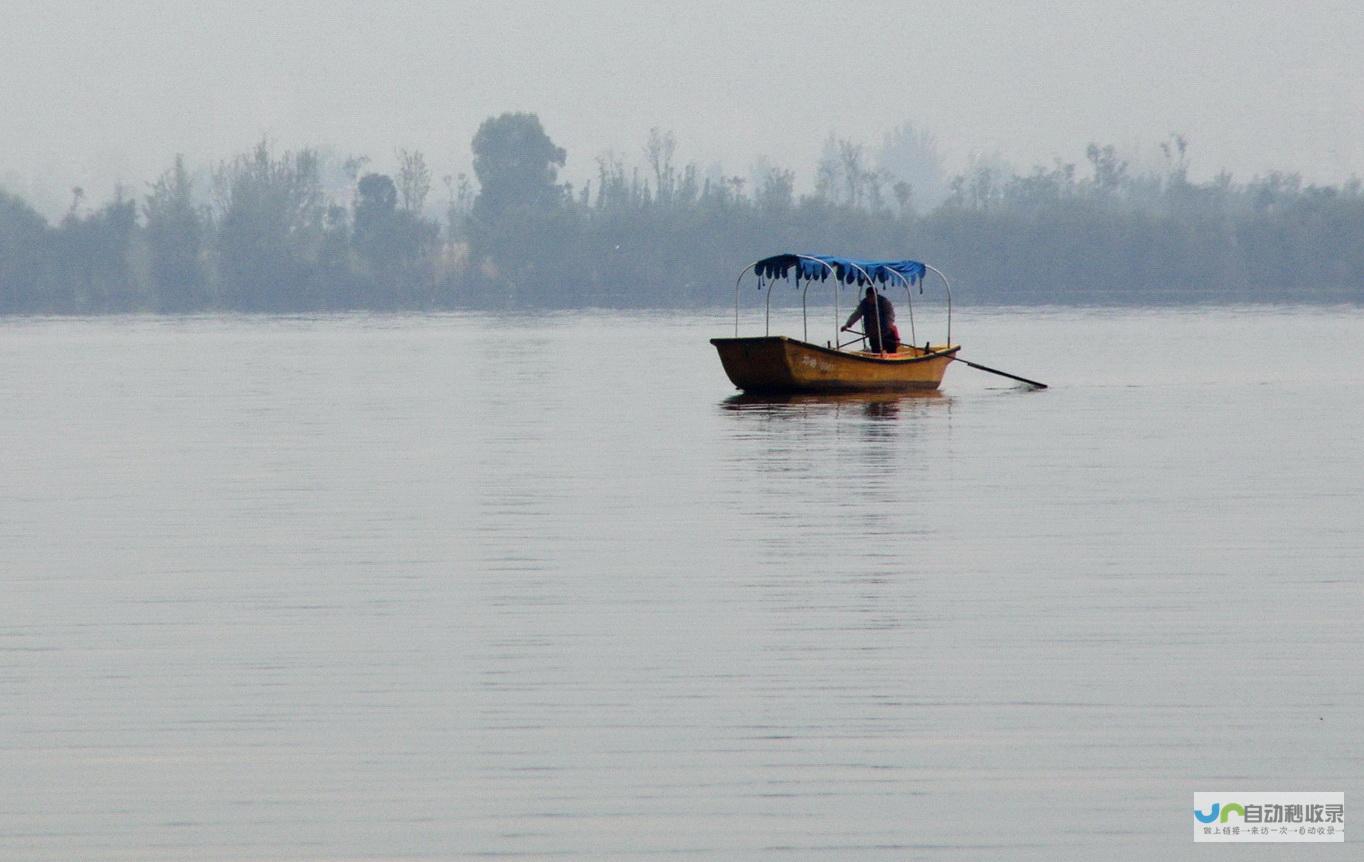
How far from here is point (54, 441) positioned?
25.9 meters

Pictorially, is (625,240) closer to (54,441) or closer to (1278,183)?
(1278,183)

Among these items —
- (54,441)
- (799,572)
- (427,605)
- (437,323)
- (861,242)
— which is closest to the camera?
(427,605)

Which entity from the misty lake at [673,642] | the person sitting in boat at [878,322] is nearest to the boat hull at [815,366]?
the person sitting in boat at [878,322]

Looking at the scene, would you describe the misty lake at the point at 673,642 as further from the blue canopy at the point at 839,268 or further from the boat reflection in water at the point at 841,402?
the blue canopy at the point at 839,268

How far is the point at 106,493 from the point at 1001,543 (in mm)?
8247

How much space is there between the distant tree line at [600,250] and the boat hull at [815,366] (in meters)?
83.1

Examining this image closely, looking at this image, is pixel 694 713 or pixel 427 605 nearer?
pixel 694 713

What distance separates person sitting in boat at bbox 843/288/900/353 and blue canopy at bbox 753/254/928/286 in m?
0.86

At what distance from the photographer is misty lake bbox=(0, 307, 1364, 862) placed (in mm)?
7617

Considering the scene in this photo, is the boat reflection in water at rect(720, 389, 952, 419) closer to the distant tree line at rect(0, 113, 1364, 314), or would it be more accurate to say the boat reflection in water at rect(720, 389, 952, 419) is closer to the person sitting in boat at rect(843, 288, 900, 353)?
the person sitting in boat at rect(843, 288, 900, 353)

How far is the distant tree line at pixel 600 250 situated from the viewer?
11800cm

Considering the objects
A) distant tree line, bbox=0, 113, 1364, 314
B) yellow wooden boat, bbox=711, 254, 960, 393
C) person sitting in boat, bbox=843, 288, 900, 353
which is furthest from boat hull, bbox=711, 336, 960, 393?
distant tree line, bbox=0, 113, 1364, 314

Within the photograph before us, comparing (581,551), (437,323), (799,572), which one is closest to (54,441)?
(581,551)

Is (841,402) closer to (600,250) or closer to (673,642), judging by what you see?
(673,642)
